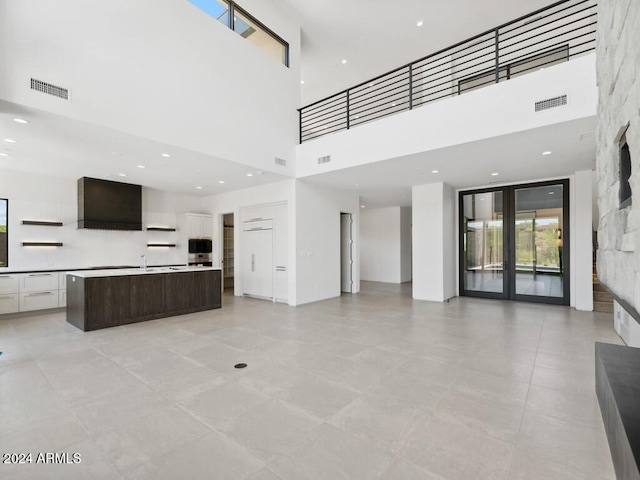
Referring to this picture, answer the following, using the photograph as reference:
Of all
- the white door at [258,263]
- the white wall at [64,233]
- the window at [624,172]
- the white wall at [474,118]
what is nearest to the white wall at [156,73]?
the white wall at [474,118]

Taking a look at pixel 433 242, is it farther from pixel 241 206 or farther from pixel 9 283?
pixel 9 283

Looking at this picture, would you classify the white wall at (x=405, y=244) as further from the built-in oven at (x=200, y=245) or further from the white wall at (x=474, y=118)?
the built-in oven at (x=200, y=245)

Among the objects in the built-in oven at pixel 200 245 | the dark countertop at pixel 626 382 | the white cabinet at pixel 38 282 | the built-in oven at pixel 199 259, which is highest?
the built-in oven at pixel 200 245

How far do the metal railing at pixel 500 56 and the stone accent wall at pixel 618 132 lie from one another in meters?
1.91

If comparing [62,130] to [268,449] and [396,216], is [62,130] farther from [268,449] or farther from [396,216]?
[396,216]

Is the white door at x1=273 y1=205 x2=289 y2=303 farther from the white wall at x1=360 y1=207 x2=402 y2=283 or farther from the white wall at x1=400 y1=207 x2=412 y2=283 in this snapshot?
the white wall at x1=400 y1=207 x2=412 y2=283

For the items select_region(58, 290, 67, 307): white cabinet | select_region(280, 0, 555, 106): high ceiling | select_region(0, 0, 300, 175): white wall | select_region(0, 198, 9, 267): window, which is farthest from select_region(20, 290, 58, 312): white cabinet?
select_region(280, 0, 555, 106): high ceiling

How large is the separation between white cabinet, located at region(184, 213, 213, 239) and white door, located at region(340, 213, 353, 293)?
175 inches

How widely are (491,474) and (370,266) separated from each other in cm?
1086

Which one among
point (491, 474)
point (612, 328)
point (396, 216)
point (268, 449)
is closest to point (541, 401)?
point (491, 474)

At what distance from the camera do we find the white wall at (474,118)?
405 cm

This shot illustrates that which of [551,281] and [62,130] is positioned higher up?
[62,130]

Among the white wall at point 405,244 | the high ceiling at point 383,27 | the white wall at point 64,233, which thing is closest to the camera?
the white wall at point 64,233

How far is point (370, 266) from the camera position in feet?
→ 41.8
